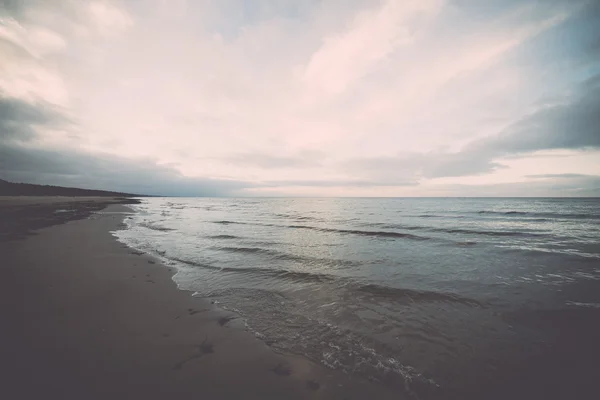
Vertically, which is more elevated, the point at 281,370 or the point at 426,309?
the point at 281,370

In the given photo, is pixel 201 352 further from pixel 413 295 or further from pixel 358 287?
pixel 413 295

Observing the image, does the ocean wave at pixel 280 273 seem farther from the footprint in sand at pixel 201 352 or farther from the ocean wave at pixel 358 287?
the footprint in sand at pixel 201 352

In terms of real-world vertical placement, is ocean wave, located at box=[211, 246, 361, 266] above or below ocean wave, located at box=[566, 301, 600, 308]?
below

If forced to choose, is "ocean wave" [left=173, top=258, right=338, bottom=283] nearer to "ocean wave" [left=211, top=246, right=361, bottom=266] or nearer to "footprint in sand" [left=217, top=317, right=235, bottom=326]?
"ocean wave" [left=211, top=246, right=361, bottom=266]

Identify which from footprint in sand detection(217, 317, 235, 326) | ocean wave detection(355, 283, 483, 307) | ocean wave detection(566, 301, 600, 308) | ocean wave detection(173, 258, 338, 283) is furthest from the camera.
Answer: ocean wave detection(173, 258, 338, 283)

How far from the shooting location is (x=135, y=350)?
179 inches

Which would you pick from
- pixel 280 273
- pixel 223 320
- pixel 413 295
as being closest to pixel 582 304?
pixel 413 295

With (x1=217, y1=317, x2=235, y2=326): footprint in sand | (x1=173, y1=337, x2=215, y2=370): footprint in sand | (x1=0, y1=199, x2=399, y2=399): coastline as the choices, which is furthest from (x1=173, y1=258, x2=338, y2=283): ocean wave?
(x1=173, y1=337, x2=215, y2=370): footprint in sand

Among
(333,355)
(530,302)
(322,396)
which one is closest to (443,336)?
(333,355)

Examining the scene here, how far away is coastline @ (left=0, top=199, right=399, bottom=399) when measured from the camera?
362 centimetres

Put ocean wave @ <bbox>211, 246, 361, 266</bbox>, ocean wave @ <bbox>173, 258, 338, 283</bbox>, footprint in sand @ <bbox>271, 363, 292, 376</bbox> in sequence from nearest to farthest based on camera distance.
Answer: footprint in sand @ <bbox>271, 363, 292, 376</bbox>
ocean wave @ <bbox>173, 258, 338, 283</bbox>
ocean wave @ <bbox>211, 246, 361, 266</bbox>

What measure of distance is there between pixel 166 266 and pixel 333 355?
9.14m

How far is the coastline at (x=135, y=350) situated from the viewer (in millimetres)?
3623

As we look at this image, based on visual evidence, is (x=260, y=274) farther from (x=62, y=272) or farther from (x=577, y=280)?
(x=577, y=280)
